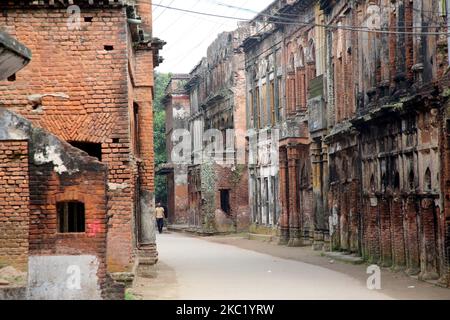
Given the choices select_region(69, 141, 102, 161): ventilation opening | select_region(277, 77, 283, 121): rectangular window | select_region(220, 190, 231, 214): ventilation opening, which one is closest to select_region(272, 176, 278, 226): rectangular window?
select_region(277, 77, 283, 121): rectangular window

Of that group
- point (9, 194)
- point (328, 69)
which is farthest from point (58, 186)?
point (328, 69)

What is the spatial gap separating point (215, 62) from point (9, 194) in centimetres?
4010

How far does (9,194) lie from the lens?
17688 mm

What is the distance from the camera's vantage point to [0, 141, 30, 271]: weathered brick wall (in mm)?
17141

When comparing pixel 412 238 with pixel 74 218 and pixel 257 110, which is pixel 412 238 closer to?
pixel 74 218

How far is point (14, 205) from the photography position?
17.6 m

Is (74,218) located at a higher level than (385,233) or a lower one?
higher

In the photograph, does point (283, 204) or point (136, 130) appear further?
point (283, 204)

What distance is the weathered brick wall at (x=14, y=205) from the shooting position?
56.2 ft

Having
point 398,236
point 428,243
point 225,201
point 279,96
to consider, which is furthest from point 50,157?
point 225,201

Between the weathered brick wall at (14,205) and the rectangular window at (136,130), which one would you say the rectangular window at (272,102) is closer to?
the rectangular window at (136,130)

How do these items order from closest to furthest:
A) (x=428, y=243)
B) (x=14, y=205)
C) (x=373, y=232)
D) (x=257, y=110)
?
(x=14, y=205) < (x=428, y=243) < (x=373, y=232) < (x=257, y=110)

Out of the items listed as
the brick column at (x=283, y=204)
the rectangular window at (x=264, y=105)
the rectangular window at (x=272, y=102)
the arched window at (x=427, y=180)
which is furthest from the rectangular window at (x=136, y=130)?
the rectangular window at (x=264, y=105)
